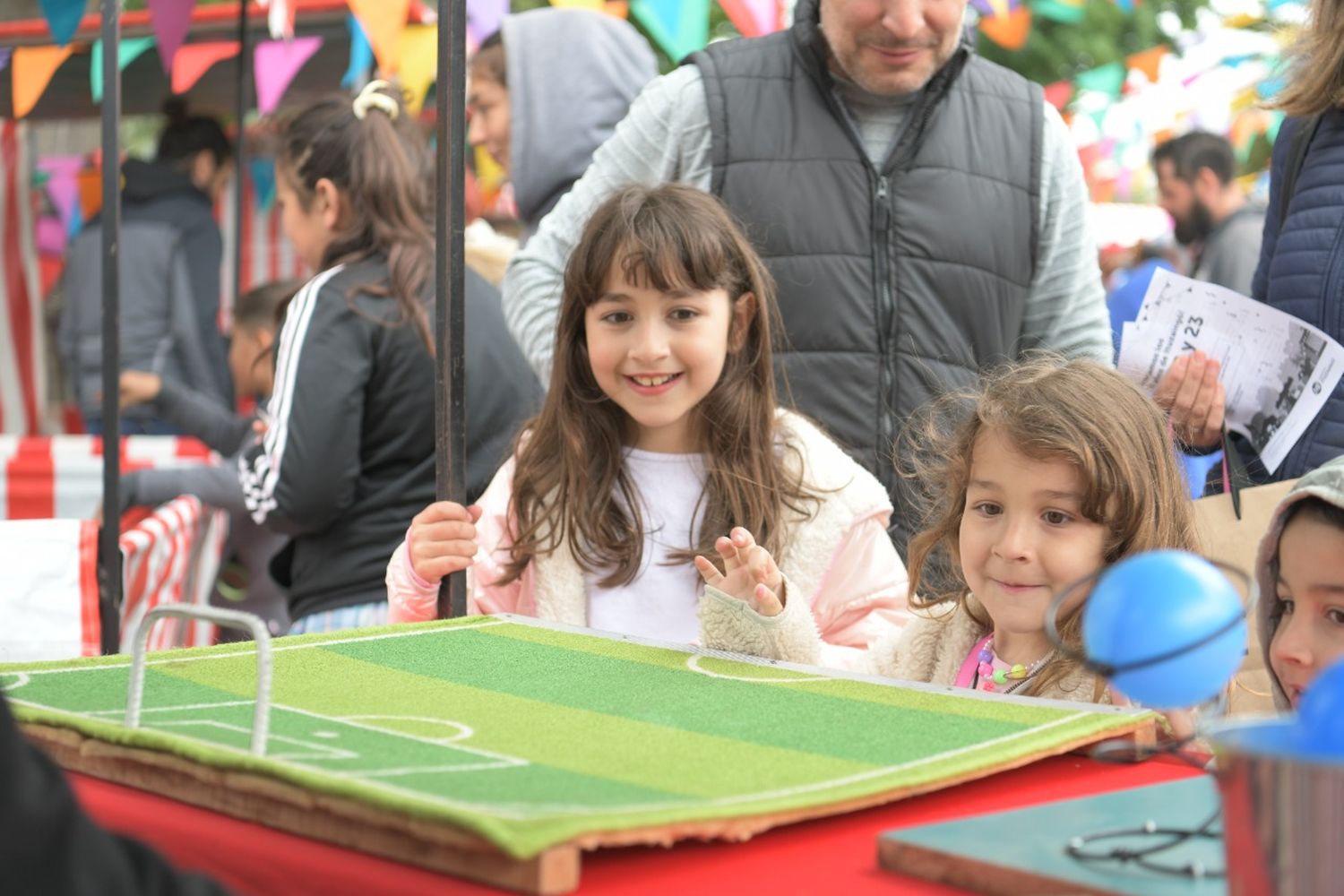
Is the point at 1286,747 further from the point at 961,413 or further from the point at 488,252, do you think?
the point at 488,252

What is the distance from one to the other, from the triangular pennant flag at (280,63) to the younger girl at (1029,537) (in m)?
5.21

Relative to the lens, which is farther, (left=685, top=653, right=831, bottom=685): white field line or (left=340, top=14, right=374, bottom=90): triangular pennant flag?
(left=340, top=14, right=374, bottom=90): triangular pennant flag

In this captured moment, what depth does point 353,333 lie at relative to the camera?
118 inches

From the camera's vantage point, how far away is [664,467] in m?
2.48

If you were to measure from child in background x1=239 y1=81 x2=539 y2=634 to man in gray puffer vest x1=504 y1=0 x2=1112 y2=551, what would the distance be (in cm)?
37

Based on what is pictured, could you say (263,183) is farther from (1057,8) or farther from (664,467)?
(664,467)

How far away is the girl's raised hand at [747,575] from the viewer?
5.84 feet

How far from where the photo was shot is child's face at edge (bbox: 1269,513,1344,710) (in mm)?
1739

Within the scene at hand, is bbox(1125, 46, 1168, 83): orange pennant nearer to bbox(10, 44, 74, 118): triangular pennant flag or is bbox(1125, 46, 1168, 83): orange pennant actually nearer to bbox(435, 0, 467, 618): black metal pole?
bbox(10, 44, 74, 118): triangular pennant flag

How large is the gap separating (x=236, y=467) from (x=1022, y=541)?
2.73m

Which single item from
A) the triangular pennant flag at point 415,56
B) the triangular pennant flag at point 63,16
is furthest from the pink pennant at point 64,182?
the triangular pennant flag at point 63,16

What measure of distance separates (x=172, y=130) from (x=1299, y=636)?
5.97 metres

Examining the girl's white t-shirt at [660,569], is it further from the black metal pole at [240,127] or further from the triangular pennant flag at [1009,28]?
the triangular pennant flag at [1009,28]

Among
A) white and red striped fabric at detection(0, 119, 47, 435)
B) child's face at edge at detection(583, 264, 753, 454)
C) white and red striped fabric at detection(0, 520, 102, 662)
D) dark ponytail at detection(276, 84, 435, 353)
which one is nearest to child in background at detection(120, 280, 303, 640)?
dark ponytail at detection(276, 84, 435, 353)
